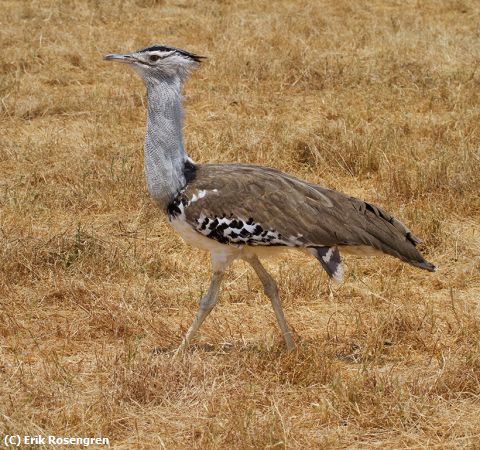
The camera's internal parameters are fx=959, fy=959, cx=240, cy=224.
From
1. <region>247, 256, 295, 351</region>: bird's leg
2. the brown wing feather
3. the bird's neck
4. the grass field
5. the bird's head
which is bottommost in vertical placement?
the grass field

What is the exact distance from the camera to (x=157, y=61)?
4.12 metres

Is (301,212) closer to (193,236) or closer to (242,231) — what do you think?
→ (242,231)

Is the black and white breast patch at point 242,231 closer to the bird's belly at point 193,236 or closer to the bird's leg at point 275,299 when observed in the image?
the bird's belly at point 193,236

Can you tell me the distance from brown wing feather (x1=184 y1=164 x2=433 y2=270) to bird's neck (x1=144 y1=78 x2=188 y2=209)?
0.29 feet

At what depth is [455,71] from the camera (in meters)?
8.06

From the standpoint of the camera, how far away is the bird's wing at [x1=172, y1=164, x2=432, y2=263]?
12.8 ft

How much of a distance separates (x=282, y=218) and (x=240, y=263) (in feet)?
4.39

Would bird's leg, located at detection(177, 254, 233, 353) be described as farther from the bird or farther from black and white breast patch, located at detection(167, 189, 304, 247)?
black and white breast patch, located at detection(167, 189, 304, 247)

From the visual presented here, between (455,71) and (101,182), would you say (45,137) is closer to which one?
(101,182)

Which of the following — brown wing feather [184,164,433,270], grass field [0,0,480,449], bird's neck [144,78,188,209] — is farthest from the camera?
bird's neck [144,78,188,209]

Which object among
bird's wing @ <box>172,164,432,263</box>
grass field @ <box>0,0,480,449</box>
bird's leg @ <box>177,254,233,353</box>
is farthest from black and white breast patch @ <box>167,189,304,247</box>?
grass field @ <box>0,0,480,449</box>

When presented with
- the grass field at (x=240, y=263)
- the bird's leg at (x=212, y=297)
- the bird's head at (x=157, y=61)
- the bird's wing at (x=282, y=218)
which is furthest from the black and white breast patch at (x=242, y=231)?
the bird's head at (x=157, y=61)

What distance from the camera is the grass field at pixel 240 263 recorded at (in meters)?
3.50

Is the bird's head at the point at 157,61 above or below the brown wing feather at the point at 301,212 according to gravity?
above
